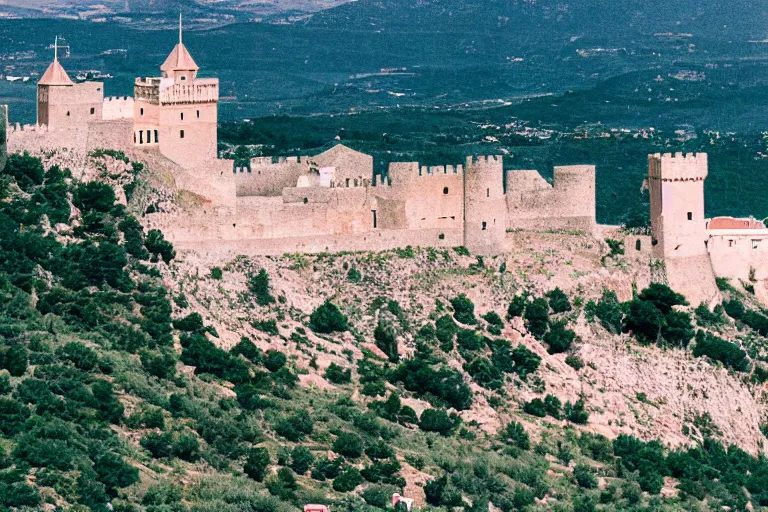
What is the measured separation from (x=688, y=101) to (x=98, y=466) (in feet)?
330

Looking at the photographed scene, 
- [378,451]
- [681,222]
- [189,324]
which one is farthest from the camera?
[681,222]

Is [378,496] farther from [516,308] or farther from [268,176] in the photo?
[268,176]

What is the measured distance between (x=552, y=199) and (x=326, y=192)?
7.47m

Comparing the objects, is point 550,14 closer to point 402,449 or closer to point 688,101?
point 688,101

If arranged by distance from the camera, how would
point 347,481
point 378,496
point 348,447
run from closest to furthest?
point 378,496 < point 347,481 < point 348,447

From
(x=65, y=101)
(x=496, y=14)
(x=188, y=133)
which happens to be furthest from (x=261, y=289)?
(x=496, y=14)

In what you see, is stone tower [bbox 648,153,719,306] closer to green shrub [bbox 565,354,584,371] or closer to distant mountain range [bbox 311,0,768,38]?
green shrub [bbox 565,354,584,371]

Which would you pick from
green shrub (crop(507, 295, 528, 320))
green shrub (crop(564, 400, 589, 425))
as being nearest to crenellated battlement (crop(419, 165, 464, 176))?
green shrub (crop(507, 295, 528, 320))

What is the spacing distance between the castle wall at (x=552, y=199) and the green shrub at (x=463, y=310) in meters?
3.04

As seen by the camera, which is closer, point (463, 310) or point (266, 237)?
point (266, 237)

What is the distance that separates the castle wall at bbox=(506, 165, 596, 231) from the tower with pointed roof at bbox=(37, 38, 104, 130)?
12652mm

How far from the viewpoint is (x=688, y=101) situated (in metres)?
144

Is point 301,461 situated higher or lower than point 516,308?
lower

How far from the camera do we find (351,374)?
59031 millimetres
